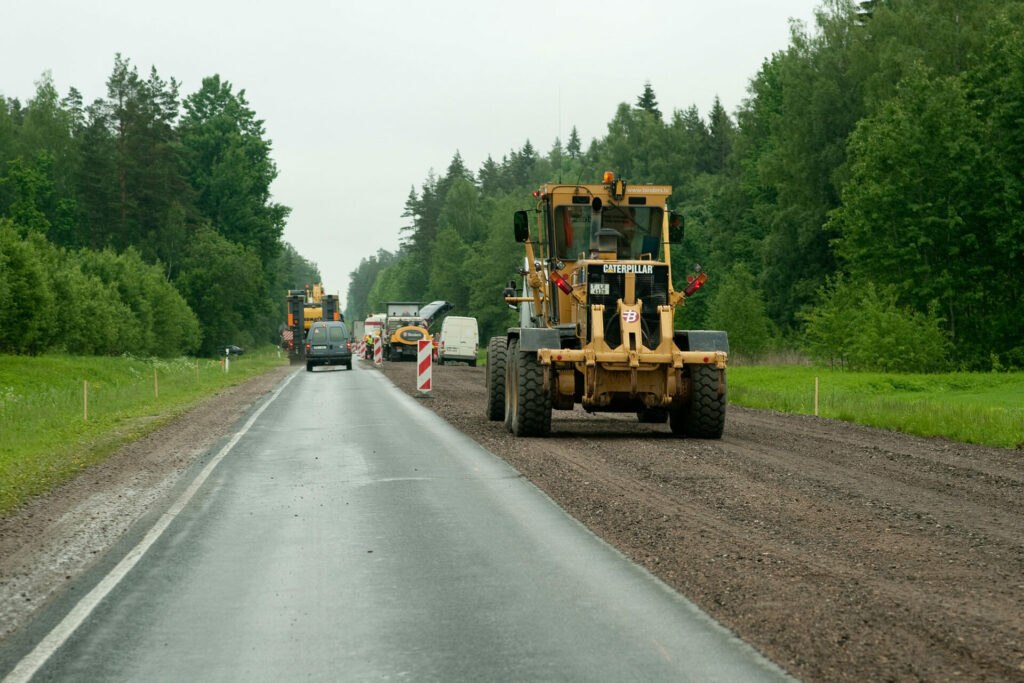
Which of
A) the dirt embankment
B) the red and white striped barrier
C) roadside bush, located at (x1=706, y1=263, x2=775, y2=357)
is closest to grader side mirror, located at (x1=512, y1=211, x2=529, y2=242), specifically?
the dirt embankment

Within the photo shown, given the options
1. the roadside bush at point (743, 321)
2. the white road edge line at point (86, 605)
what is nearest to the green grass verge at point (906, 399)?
the roadside bush at point (743, 321)

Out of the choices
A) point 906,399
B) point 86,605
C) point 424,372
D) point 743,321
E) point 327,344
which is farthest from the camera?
point 743,321

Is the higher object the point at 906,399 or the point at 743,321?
the point at 743,321

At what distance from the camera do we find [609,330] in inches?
649

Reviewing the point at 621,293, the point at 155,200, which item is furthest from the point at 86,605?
the point at 155,200

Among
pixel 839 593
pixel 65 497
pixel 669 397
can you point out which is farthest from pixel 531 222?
pixel 839 593

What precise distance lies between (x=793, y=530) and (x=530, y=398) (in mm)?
7400

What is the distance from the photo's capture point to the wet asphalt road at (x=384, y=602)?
5.53 m

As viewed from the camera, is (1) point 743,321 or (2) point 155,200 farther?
(2) point 155,200

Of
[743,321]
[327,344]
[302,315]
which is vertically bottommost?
[327,344]

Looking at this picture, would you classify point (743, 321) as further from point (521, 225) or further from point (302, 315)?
point (521, 225)

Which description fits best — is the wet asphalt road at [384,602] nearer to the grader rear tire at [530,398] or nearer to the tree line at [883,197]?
the grader rear tire at [530,398]

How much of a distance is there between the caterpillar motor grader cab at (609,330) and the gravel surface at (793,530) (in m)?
0.62

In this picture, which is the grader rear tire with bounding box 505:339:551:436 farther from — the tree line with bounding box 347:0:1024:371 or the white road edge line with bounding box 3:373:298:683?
the tree line with bounding box 347:0:1024:371
